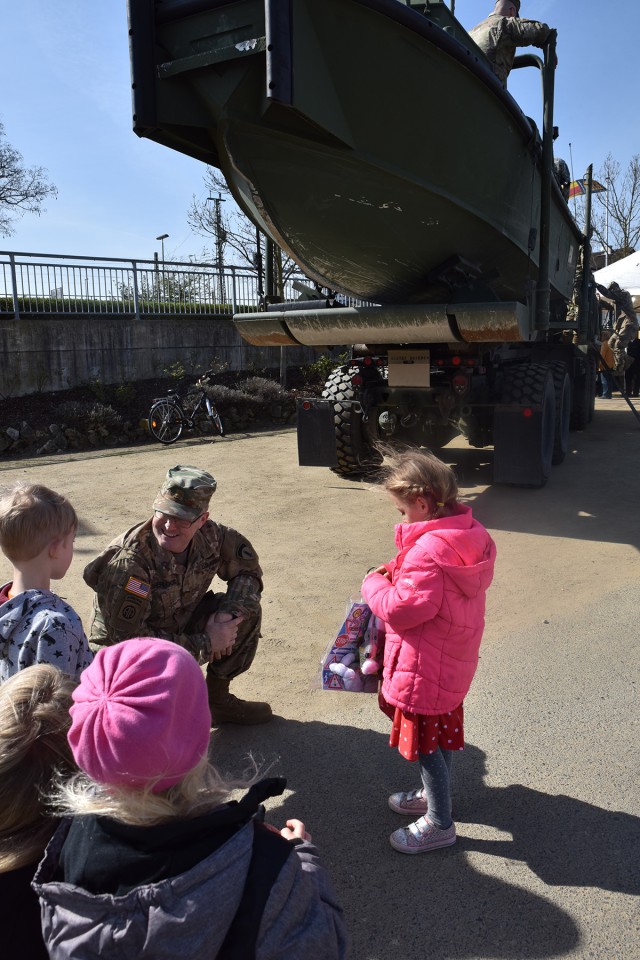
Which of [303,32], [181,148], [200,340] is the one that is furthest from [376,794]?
[200,340]

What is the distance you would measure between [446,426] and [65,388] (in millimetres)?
8307

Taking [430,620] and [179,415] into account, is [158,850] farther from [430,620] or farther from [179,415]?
[179,415]

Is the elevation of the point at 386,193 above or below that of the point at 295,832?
above

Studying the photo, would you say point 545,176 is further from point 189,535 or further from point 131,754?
point 131,754

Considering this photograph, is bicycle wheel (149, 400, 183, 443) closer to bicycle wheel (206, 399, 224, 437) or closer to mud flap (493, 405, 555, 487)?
bicycle wheel (206, 399, 224, 437)

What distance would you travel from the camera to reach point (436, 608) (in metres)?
2.17

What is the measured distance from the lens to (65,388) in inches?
525

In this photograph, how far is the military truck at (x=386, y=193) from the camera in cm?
450

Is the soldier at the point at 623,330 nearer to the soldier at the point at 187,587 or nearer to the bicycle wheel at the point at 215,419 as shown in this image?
the bicycle wheel at the point at 215,419

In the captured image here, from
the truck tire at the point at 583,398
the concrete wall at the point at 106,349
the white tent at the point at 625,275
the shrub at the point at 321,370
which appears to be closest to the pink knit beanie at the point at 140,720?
the truck tire at the point at 583,398

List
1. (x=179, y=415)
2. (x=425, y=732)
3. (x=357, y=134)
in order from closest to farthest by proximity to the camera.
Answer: (x=425, y=732) < (x=357, y=134) < (x=179, y=415)

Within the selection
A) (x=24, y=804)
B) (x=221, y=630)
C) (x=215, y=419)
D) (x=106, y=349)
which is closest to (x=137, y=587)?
(x=221, y=630)

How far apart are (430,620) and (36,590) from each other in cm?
115

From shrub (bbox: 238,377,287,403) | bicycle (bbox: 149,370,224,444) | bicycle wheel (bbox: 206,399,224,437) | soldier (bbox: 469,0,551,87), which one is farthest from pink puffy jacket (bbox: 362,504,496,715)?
shrub (bbox: 238,377,287,403)
